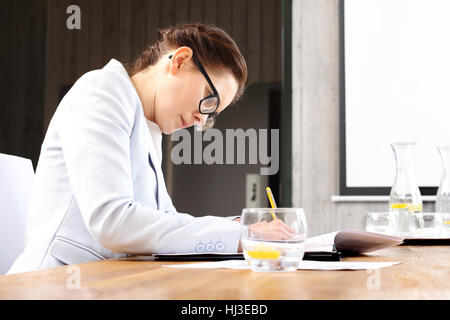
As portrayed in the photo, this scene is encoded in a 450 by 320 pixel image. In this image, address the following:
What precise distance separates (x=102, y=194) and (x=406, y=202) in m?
0.97

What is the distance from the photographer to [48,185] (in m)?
1.17

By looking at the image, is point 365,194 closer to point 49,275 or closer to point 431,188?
point 431,188

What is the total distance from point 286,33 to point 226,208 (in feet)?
3.82

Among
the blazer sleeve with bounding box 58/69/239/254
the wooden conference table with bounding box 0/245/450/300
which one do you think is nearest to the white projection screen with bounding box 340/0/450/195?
the blazer sleeve with bounding box 58/69/239/254

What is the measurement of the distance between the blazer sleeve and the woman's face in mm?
330

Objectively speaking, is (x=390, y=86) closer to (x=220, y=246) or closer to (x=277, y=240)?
(x=220, y=246)

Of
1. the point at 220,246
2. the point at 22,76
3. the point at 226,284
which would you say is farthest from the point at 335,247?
the point at 22,76

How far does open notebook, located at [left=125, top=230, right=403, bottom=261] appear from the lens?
0.92 meters

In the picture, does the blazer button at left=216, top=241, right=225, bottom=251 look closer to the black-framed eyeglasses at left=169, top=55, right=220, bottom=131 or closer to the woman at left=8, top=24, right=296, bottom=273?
the woman at left=8, top=24, right=296, bottom=273

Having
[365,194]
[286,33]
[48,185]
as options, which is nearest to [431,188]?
[365,194]

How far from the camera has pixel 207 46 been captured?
138cm

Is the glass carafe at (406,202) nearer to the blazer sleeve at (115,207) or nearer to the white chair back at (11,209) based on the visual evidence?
the blazer sleeve at (115,207)

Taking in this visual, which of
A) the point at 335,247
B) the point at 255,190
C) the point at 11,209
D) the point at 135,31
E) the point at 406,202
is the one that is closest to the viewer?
the point at 335,247

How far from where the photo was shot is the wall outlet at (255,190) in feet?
11.3
